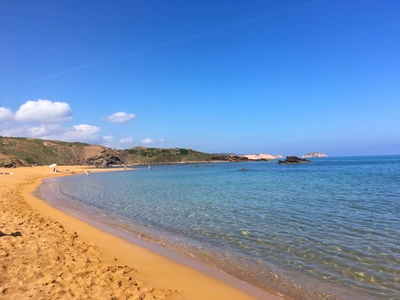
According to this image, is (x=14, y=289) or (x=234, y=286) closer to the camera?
(x=14, y=289)

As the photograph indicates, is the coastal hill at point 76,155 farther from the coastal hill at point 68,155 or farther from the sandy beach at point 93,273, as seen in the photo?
the sandy beach at point 93,273

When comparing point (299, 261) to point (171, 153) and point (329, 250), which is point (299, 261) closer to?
point (329, 250)

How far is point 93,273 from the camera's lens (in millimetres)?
6520

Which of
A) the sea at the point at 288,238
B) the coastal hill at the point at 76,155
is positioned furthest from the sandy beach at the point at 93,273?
the coastal hill at the point at 76,155

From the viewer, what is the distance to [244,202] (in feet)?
59.9

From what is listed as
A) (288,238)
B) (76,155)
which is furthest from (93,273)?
(76,155)

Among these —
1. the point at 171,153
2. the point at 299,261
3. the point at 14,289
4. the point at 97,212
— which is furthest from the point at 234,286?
the point at 171,153

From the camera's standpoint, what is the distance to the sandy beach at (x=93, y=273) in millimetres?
5461

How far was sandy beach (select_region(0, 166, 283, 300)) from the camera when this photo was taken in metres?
5.46

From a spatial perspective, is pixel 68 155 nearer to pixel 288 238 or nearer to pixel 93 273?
pixel 288 238

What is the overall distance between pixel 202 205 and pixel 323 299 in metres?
12.1

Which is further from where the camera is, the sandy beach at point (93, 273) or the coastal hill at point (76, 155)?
the coastal hill at point (76, 155)

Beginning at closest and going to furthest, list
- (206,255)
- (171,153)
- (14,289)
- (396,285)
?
(14,289) → (396,285) → (206,255) → (171,153)

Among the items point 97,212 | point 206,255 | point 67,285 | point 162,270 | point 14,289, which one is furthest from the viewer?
point 97,212
